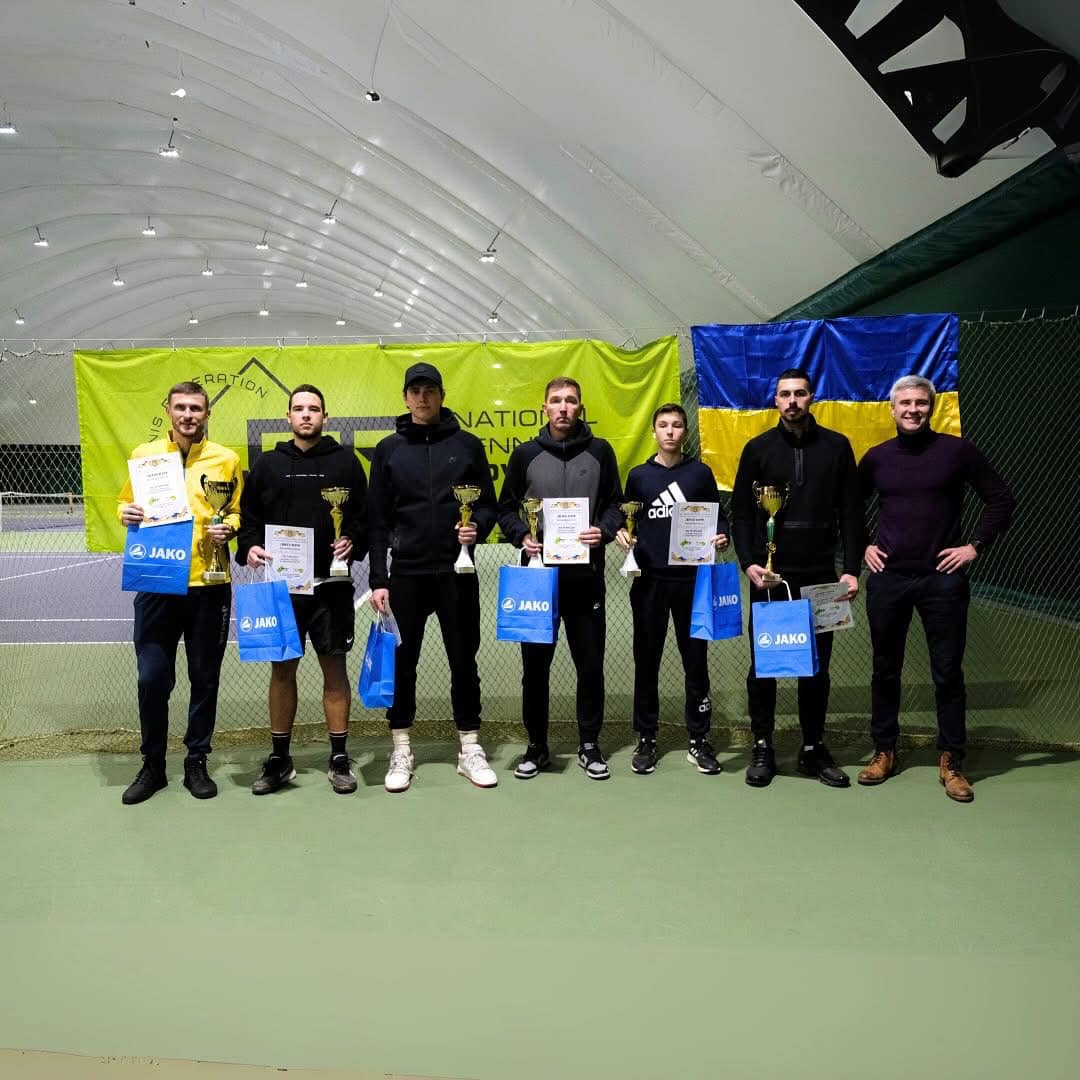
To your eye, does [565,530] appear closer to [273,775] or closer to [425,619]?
[425,619]

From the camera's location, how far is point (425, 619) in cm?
389

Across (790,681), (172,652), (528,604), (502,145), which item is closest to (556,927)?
(528,604)

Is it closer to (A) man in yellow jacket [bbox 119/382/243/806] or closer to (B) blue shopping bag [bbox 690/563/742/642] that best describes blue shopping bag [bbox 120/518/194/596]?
(A) man in yellow jacket [bbox 119/382/243/806]

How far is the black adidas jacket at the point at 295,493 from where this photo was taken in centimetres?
378

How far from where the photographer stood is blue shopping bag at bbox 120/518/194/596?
3.61 metres

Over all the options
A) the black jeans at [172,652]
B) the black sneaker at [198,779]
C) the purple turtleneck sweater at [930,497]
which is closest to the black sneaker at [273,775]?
the black sneaker at [198,779]

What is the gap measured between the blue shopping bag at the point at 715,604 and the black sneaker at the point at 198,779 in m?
2.14

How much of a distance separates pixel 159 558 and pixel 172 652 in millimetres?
466

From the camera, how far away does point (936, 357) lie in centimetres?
477

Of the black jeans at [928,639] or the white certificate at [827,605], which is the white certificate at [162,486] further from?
the black jeans at [928,639]

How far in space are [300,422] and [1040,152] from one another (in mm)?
5557

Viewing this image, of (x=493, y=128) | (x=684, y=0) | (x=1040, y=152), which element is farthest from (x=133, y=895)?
(x=493, y=128)

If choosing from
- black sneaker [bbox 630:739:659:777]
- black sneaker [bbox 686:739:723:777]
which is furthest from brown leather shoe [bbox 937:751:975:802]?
black sneaker [bbox 630:739:659:777]

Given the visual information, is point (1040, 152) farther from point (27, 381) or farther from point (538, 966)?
point (27, 381)
